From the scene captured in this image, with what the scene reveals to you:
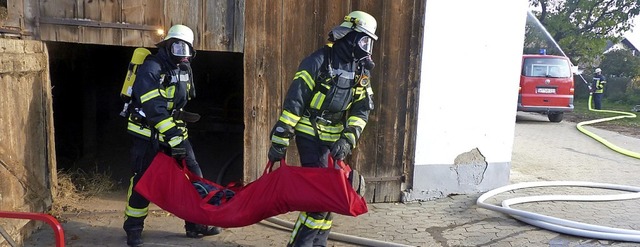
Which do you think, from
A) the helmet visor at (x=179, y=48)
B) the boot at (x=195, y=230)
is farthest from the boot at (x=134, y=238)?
the helmet visor at (x=179, y=48)

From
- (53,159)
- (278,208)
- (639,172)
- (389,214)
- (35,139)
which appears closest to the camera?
(278,208)

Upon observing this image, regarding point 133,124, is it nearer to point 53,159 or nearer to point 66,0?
point 53,159

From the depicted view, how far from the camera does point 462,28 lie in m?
5.51

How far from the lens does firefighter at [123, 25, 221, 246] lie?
386 cm

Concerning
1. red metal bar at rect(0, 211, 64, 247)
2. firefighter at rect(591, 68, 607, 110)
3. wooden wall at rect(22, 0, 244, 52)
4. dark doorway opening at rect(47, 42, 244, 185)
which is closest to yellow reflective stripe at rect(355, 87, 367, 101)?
wooden wall at rect(22, 0, 244, 52)

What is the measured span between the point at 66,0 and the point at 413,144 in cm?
393

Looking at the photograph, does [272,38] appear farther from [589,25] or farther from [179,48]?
[589,25]

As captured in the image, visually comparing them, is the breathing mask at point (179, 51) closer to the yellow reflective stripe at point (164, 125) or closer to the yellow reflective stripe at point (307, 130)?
the yellow reflective stripe at point (164, 125)

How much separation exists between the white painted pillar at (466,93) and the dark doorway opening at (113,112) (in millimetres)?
2552

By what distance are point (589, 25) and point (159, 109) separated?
28999mm

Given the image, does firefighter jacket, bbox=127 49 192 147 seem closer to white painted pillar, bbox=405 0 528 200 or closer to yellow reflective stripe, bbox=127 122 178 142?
yellow reflective stripe, bbox=127 122 178 142

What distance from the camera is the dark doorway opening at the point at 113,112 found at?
21.9 feet

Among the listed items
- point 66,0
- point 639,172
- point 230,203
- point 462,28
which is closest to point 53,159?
point 66,0

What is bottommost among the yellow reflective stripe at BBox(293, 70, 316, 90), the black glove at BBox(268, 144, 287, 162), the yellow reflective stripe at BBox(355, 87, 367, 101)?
the black glove at BBox(268, 144, 287, 162)
